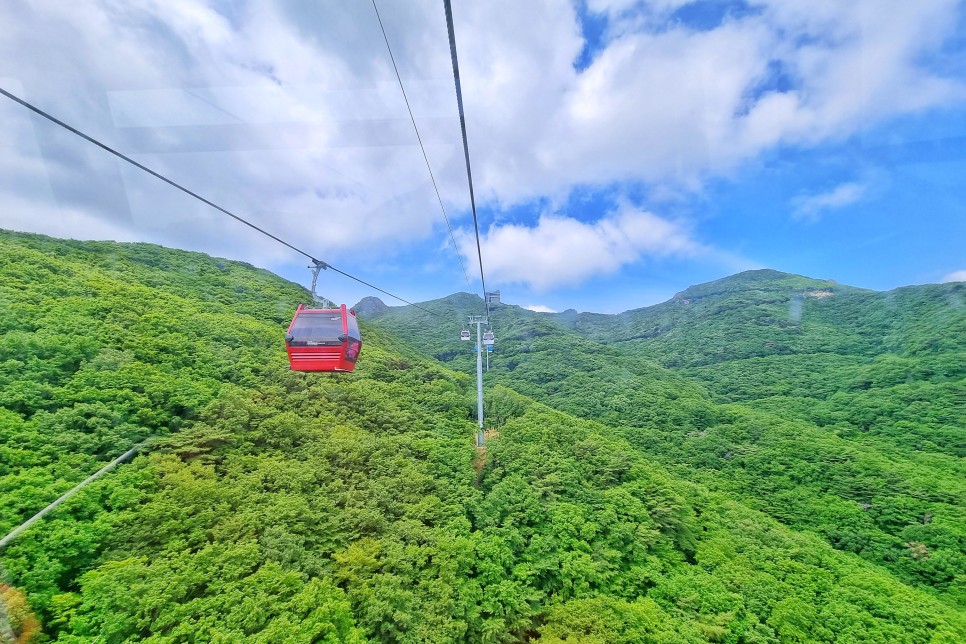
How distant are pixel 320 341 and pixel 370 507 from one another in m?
6.46

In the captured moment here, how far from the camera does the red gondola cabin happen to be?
9.18m

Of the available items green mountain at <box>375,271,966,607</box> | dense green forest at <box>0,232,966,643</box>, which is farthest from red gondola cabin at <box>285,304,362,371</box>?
green mountain at <box>375,271,966,607</box>

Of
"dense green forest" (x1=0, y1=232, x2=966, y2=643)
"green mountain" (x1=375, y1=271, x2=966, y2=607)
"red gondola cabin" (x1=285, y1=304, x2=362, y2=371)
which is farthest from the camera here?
"green mountain" (x1=375, y1=271, x2=966, y2=607)

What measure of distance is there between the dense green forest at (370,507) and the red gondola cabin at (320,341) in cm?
494

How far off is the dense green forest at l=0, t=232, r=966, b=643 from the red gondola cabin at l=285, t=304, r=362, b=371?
16.2ft

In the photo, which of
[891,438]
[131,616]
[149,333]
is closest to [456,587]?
[131,616]

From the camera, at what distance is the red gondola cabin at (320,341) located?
9.18 meters

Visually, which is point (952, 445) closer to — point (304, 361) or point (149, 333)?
point (304, 361)

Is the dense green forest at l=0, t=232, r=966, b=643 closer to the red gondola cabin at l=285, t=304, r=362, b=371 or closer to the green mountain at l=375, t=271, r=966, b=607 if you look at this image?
the green mountain at l=375, t=271, r=966, b=607

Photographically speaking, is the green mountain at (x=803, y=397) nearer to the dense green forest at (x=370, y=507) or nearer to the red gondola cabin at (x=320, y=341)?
the dense green forest at (x=370, y=507)

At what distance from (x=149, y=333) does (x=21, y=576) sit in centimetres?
1036

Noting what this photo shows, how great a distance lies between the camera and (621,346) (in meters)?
72.4

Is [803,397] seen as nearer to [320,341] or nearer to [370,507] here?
[370,507]

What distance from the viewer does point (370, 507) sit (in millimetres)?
12578
